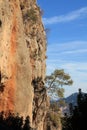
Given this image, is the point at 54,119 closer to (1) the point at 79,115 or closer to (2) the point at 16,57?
(2) the point at 16,57

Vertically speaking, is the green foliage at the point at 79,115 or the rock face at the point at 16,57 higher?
the rock face at the point at 16,57

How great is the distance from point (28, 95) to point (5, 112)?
5.20m

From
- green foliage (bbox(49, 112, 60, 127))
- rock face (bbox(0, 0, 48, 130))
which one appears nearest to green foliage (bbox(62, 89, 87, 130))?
rock face (bbox(0, 0, 48, 130))

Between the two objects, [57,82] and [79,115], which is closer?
[79,115]

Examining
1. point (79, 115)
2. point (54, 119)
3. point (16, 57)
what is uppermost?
point (16, 57)

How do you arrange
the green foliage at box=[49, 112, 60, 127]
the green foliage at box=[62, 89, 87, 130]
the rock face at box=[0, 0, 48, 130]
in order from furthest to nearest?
the green foliage at box=[49, 112, 60, 127] < the rock face at box=[0, 0, 48, 130] < the green foliage at box=[62, 89, 87, 130]

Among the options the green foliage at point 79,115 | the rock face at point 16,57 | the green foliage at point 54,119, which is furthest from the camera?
the green foliage at point 54,119

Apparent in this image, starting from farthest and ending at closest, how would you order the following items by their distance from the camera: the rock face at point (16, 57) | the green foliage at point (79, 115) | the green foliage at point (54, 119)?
the green foliage at point (54, 119)
the rock face at point (16, 57)
the green foliage at point (79, 115)

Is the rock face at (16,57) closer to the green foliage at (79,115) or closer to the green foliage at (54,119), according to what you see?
the green foliage at (79,115)

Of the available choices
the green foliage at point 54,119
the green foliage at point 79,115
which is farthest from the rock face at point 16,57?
the green foliage at point 54,119

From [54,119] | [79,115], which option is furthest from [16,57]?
[54,119]

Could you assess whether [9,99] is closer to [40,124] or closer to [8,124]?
[8,124]

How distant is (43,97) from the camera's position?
53750 mm

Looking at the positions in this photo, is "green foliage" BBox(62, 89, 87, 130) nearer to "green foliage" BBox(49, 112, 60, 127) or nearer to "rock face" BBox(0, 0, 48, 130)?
"rock face" BBox(0, 0, 48, 130)
